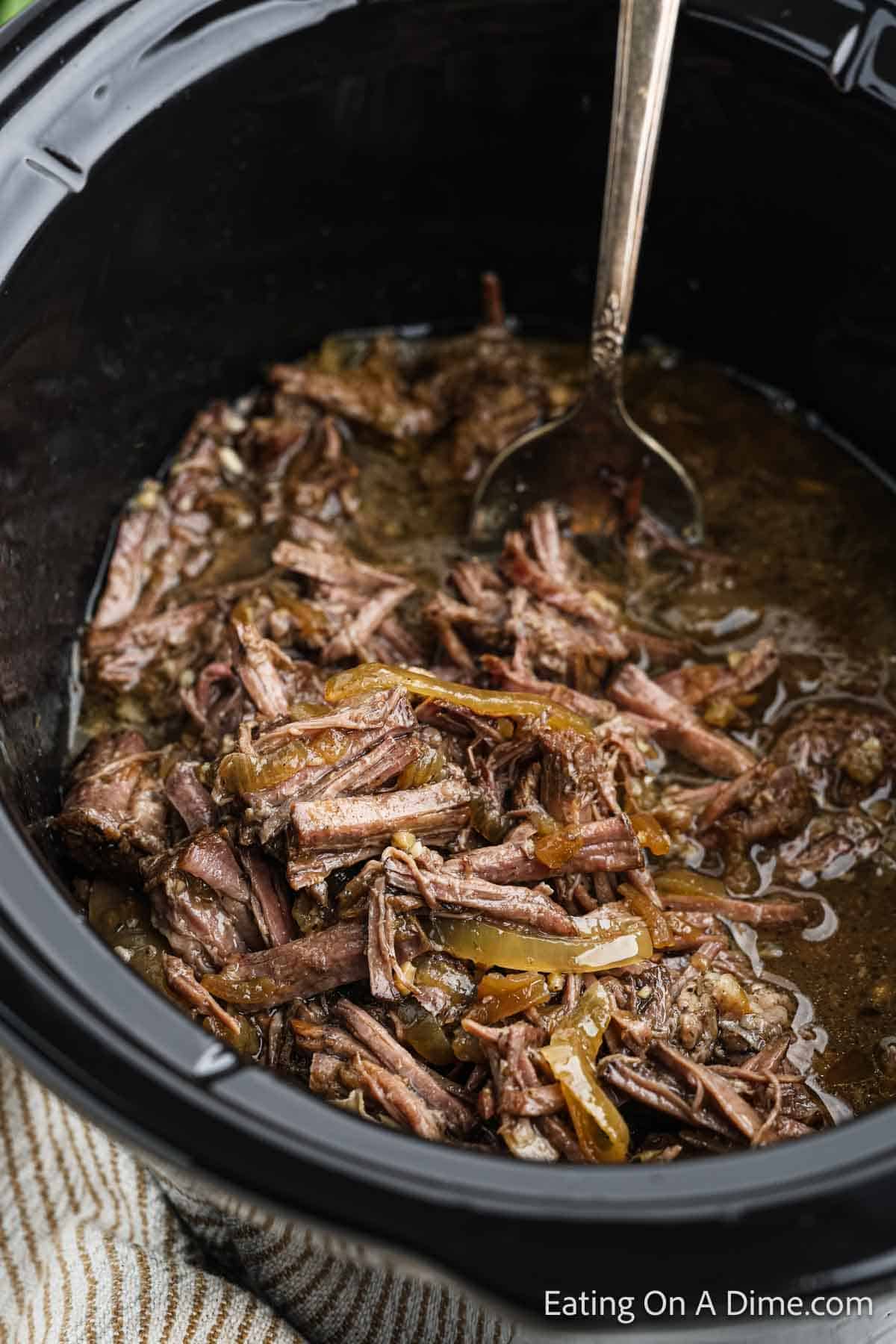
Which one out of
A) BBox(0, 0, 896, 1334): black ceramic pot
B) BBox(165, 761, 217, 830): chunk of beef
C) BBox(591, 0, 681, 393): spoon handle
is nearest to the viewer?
BBox(0, 0, 896, 1334): black ceramic pot

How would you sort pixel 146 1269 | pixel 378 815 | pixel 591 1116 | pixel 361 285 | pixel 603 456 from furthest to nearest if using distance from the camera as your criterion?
1. pixel 361 285
2. pixel 603 456
3. pixel 146 1269
4. pixel 378 815
5. pixel 591 1116

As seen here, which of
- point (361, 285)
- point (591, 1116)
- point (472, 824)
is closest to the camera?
point (591, 1116)

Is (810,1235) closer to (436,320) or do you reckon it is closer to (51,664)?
(51,664)

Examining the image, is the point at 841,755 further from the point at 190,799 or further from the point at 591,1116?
the point at 190,799

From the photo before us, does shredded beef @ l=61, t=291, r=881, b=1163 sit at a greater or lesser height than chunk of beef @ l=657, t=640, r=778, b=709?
lesser

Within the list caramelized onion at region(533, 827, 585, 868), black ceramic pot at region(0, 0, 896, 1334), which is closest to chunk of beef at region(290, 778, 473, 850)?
caramelized onion at region(533, 827, 585, 868)

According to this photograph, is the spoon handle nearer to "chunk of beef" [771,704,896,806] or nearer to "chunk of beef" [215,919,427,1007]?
"chunk of beef" [771,704,896,806]

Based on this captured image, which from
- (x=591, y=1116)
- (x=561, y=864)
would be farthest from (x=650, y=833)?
(x=591, y=1116)
